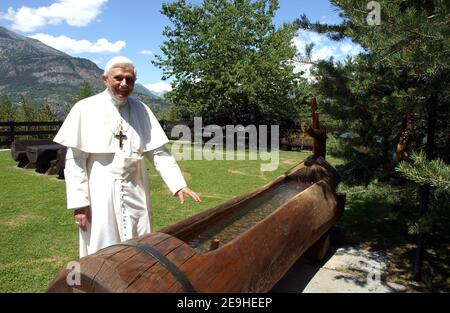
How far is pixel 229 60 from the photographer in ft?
63.5

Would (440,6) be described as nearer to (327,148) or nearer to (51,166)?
(327,148)

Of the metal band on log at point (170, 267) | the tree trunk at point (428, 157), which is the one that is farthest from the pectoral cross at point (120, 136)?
the tree trunk at point (428, 157)

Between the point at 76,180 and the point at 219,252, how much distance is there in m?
1.10

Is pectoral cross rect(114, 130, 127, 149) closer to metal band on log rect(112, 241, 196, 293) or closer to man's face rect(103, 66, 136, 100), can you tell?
man's face rect(103, 66, 136, 100)

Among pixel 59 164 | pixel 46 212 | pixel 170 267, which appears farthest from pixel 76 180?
pixel 59 164

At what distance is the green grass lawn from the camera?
4.00 m

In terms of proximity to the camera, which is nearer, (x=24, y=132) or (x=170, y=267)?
(x=170, y=267)

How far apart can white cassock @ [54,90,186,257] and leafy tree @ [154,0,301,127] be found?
15917 millimetres

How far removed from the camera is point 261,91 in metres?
19.2

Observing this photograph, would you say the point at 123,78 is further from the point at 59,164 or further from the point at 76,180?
the point at 59,164

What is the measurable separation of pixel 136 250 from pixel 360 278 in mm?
2867

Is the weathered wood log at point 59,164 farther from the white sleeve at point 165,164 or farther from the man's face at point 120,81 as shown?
the man's face at point 120,81

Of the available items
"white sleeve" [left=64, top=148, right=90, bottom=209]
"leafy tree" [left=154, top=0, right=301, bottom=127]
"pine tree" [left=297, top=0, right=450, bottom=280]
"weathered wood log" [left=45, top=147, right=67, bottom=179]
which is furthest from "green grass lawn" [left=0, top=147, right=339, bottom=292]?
"leafy tree" [left=154, top=0, right=301, bottom=127]

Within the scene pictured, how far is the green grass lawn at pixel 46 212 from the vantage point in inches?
157
